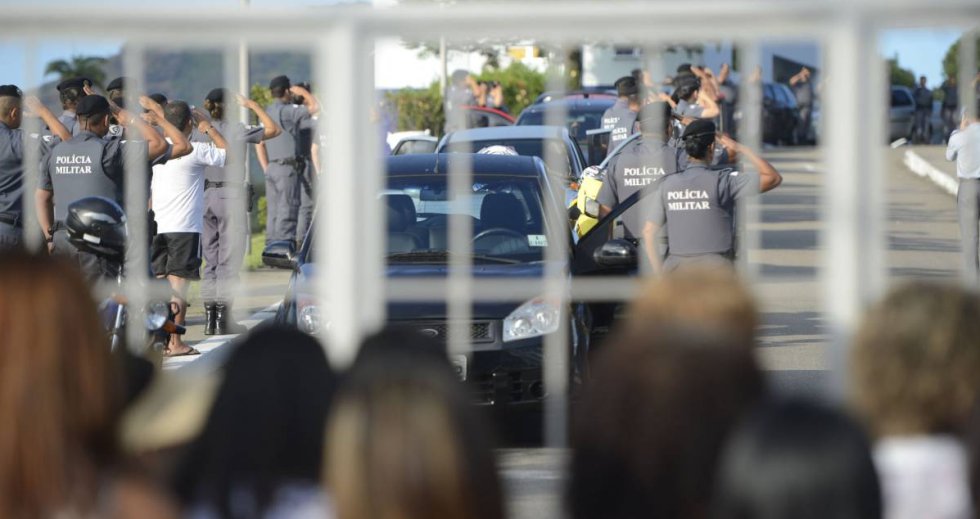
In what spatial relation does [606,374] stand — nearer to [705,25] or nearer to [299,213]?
[705,25]

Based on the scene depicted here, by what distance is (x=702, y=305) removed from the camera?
10.3 ft

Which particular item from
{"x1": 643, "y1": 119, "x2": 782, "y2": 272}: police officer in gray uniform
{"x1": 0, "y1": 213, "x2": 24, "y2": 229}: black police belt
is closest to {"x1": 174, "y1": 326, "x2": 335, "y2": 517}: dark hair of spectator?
{"x1": 643, "y1": 119, "x2": 782, "y2": 272}: police officer in gray uniform

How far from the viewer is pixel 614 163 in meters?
9.73

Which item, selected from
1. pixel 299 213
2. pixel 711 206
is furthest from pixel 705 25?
pixel 299 213

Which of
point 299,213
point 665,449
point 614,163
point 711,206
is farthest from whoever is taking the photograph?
point 299,213

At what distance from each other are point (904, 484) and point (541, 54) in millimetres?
3132

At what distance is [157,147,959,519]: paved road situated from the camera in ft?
16.0

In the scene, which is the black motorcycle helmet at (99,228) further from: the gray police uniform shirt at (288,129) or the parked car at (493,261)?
the gray police uniform shirt at (288,129)

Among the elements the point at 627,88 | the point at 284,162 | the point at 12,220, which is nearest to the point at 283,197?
the point at 284,162

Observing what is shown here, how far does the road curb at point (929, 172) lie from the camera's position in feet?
78.4

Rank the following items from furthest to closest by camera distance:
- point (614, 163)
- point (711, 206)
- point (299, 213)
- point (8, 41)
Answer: point (299, 213)
point (614, 163)
point (711, 206)
point (8, 41)

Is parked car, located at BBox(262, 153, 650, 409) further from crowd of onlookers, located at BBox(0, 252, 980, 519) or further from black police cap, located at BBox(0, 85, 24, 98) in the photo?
crowd of onlookers, located at BBox(0, 252, 980, 519)

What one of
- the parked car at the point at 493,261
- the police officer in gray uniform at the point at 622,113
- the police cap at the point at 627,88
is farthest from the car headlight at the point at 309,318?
the police cap at the point at 627,88

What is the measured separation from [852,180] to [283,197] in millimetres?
10355
